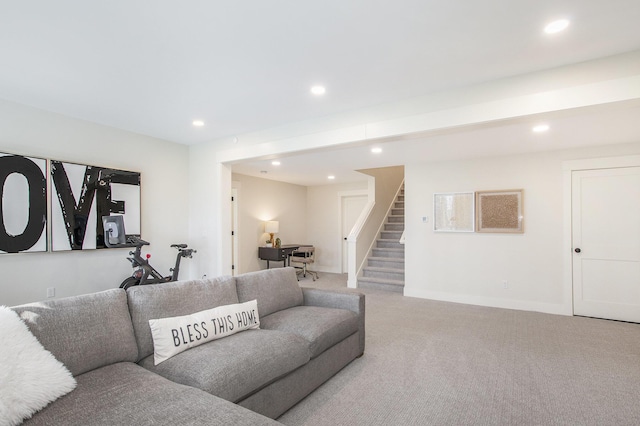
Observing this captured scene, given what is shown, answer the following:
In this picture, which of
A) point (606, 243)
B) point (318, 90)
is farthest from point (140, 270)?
point (606, 243)

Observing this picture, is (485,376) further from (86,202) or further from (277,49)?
(86,202)

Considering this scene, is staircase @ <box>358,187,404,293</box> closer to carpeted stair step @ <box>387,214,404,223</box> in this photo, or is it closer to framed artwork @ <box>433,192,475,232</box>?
carpeted stair step @ <box>387,214,404,223</box>

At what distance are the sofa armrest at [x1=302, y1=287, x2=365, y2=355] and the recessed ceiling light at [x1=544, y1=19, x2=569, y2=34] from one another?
7.99 ft

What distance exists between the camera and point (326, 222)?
855 cm

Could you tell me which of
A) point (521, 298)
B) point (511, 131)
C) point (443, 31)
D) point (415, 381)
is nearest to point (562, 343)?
point (521, 298)

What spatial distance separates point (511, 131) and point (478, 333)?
233 centimetres

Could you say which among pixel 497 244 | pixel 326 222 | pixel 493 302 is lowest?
pixel 493 302

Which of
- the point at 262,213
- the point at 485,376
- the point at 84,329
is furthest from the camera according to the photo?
the point at 262,213

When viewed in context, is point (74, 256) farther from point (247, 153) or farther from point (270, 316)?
point (270, 316)

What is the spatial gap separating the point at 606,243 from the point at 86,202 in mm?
6629

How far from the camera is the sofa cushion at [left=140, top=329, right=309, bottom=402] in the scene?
66.2 inches

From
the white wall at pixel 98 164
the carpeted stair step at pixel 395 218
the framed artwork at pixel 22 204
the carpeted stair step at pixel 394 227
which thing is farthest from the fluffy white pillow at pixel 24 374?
the carpeted stair step at pixel 395 218

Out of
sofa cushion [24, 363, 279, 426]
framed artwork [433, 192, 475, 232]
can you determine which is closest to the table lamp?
framed artwork [433, 192, 475, 232]

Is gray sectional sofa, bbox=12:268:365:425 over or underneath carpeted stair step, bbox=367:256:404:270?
over
